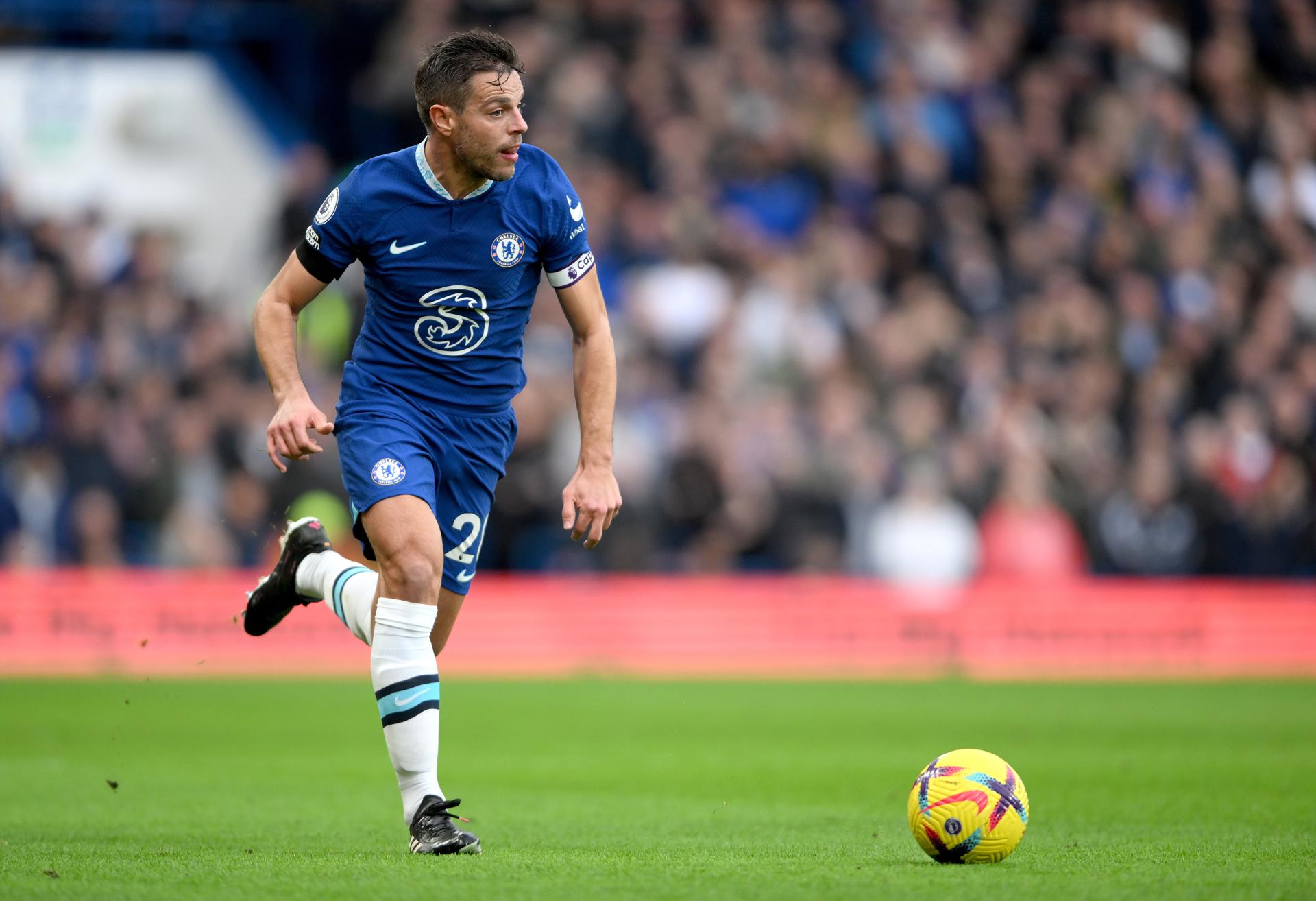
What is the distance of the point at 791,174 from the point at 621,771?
A: 11.5m

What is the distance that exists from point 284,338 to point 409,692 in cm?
133

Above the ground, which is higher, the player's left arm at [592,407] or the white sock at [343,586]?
the player's left arm at [592,407]

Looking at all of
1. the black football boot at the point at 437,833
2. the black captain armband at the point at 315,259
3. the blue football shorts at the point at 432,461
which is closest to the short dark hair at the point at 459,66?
the black captain armband at the point at 315,259

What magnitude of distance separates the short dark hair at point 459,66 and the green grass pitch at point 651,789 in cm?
258

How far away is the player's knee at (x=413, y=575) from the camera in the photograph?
244 inches

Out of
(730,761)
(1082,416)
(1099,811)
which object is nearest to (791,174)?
(1082,416)

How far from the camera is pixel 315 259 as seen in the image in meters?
6.58

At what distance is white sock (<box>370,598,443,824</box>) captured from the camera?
20.4 ft

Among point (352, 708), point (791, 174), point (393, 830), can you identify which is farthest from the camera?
point (791, 174)

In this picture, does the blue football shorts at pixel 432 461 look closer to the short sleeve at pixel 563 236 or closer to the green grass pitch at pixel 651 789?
the short sleeve at pixel 563 236

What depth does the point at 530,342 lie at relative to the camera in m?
17.5

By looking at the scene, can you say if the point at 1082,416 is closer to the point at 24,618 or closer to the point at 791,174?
the point at 791,174

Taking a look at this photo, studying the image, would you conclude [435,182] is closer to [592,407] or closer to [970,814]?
[592,407]

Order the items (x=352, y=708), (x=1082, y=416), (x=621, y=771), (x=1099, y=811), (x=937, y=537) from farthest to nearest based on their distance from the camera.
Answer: (x=1082, y=416) < (x=937, y=537) < (x=352, y=708) < (x=621, y=771) < (x=1099, y=811)
